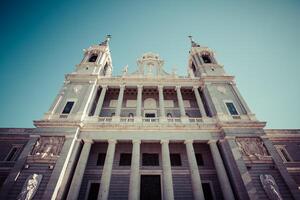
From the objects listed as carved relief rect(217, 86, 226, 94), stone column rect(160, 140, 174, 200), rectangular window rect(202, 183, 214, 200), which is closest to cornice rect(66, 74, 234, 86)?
carved relief rect(217, 86, 226, 94)

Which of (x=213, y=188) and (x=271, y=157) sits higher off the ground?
(x=271, y=157)

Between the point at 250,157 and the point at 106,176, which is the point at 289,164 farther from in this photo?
the point at 106,176

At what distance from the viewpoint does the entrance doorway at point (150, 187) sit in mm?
15633

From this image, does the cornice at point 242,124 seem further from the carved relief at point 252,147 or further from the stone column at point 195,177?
the stone column at point 195,177

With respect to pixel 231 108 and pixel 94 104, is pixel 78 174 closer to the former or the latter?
pixel 94 104

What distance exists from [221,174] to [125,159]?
9.29 meters

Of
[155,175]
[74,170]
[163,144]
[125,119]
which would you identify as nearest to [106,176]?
[74,170]

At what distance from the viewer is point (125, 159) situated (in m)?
18.3

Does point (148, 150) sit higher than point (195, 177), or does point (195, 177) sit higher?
point (148, 150)

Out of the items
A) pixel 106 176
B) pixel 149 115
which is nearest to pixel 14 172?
pixel 106 176

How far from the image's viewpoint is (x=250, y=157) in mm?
15531

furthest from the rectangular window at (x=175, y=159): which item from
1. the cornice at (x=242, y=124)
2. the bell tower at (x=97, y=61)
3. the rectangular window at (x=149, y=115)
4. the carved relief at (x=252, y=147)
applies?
the bell tower at (x=97, y=61)

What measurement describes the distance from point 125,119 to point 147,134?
426 cm

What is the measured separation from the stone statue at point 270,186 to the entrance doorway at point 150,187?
8.57m
